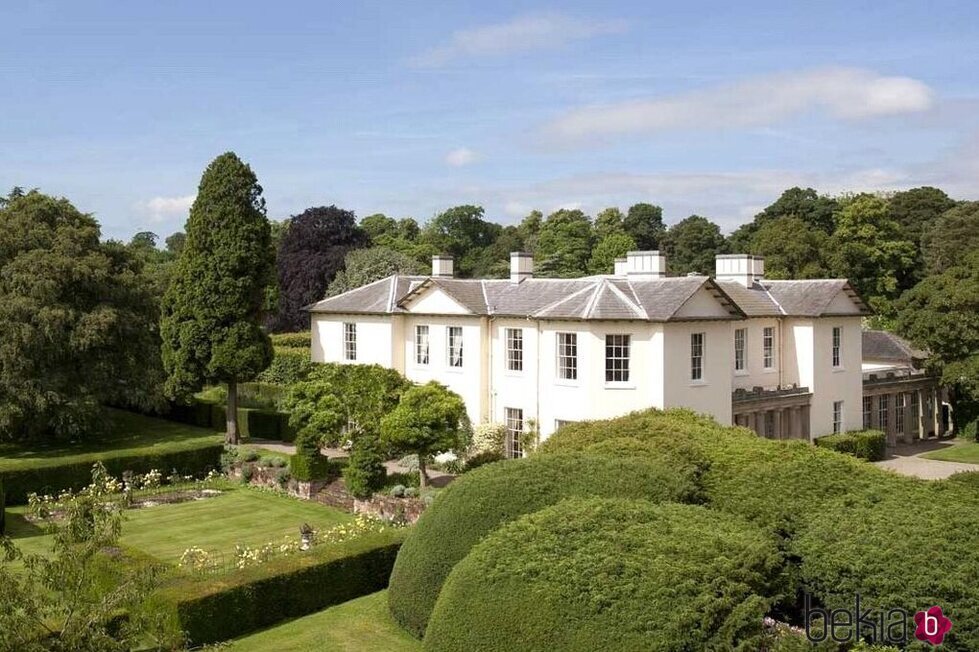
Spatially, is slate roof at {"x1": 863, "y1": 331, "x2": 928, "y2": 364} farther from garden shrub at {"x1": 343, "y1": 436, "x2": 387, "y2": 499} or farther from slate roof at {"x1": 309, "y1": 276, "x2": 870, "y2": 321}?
garden shrub at {"x1": 343, "y1": 436, "x2": 387, "y2": 499}

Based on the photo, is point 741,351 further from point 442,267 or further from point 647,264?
point 442,267

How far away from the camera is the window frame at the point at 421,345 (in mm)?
33594

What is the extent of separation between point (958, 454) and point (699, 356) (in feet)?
44.4

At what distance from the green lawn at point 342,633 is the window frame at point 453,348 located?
15.6m

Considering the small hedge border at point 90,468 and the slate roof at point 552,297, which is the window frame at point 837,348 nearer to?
the slate roof at point 552,297

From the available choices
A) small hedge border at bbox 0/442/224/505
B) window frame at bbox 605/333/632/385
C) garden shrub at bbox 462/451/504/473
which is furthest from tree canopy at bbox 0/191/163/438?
window frame at bbox 605/333/632/385

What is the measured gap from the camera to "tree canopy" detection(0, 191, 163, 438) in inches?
1189

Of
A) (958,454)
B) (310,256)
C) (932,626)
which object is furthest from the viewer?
(310,256)

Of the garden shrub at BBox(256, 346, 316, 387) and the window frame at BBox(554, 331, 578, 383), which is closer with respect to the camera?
the window frame at BBox(554, 331, 578, 383)

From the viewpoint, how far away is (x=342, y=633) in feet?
51.0

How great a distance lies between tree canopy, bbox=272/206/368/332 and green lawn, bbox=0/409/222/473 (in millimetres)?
25882

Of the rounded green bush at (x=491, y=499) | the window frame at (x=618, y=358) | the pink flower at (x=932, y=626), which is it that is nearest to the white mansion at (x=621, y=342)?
the window frame at (x=618, y=358)

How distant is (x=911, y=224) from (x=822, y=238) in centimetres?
2430

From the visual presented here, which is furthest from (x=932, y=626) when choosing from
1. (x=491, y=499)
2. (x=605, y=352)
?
(x=605, y=352)
